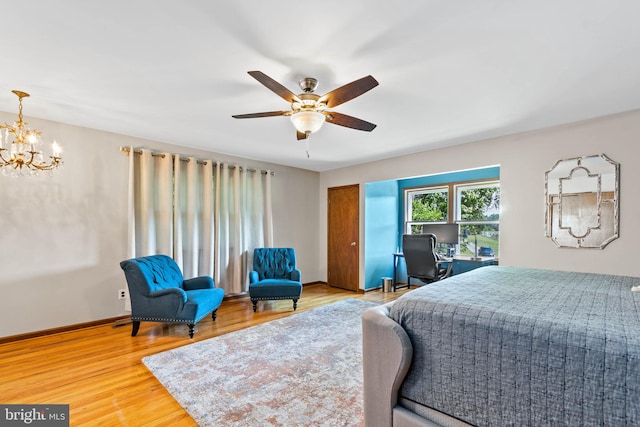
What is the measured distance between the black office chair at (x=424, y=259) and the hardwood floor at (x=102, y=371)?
2.19 m

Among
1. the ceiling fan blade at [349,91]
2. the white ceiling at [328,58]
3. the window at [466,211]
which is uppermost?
the white ceiling at [328,58]

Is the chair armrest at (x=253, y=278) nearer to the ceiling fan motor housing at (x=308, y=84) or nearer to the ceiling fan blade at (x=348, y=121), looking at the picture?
the ceiling fan blade at (x=348, y=121)

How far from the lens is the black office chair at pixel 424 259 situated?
4316 millimetres

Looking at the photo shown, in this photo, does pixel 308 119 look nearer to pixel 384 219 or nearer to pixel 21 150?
pixel 21 150

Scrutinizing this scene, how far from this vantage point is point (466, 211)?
5.38 meters

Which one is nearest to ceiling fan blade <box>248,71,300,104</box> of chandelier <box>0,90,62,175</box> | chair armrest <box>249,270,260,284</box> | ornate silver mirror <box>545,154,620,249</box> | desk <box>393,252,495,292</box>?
chandelier <box>0,90,62,175</box>

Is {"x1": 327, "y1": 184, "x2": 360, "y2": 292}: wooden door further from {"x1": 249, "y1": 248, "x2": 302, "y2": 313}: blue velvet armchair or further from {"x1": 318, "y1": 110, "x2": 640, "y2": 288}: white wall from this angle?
{"x1": 318, "y1": 110, "x2": 640, "y2": 288}: white wall

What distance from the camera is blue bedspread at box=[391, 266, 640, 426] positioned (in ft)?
3.17

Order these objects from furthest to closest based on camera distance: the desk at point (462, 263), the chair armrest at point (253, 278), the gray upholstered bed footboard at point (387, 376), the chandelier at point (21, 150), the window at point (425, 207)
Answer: the window at point (425, 207) < the desk at point (462, 263) < the chair armrest at point (253, 278) < the chandelier at point (21, 150) < the gray upholstered bed footboard at point (387, 376)

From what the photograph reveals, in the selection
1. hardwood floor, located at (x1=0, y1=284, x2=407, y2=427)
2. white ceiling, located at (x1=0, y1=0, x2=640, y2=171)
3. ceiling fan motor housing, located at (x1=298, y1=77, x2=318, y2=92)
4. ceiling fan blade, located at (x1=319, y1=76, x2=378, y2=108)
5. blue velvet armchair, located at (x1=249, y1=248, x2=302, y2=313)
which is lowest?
hardwood floor, located at (x1=0, y1=284, x2=407, y2=427)

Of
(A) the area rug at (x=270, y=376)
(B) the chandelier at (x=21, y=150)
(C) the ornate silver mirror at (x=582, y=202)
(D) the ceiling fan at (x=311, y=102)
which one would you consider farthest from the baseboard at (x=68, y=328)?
(C) the ornate silver mirror at (x=582, y=202)

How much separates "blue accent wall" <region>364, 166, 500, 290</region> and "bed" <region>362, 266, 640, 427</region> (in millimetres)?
3952

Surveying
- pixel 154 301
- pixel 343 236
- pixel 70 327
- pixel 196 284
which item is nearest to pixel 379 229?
pixel 343 236

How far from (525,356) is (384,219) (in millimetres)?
4889
